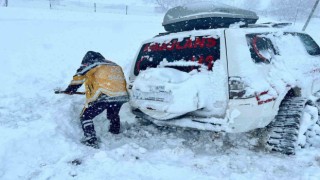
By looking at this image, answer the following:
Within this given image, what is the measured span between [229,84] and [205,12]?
1395 millimetres

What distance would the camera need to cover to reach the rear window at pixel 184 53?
4066 mm

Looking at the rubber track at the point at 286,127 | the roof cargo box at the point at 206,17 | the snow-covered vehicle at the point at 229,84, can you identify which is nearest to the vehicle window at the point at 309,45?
the snow-covered vehicle at the point at 229,84

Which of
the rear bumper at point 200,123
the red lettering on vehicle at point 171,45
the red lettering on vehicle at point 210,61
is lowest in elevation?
the rear bumper at point 200,123

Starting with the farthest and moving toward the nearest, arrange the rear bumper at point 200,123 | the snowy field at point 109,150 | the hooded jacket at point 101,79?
the hooded jacket at point 101,79
the rear bumper at point 200,123
the snowy field at point 109,150

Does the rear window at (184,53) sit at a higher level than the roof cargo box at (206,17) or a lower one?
lower

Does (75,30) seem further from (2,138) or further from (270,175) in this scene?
(270,175)

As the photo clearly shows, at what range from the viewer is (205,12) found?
472 centimetres

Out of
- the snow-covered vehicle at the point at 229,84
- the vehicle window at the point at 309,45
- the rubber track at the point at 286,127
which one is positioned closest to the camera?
the snow-covered vehicle at the point at 229,84

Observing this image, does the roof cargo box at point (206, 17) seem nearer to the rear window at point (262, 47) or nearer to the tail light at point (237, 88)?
the rear window at point (262, 47)

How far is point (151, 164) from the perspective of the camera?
13.0 ft

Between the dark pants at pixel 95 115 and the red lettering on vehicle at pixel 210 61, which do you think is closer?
the red lettering on vehicle at pixel 210 61

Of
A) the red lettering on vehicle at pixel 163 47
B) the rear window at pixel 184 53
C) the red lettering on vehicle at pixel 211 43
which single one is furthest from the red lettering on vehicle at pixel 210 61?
the red lettering on vehicle at pixel 163 47

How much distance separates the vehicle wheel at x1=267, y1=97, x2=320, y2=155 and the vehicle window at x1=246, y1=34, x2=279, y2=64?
747 mm

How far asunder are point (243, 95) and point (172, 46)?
1258 millimetres
